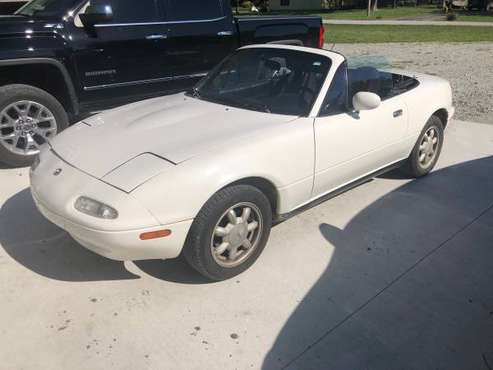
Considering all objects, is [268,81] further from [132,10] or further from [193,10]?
[193,10]

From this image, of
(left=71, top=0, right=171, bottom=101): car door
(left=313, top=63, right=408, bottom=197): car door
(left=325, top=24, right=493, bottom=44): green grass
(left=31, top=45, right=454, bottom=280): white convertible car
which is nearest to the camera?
(left=31, top=45, right=454, bottom=280): white convertible car

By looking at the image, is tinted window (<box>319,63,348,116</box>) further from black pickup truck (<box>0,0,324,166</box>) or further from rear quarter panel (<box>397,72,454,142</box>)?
black pickup truck (<box>0,0,324,166</box>)

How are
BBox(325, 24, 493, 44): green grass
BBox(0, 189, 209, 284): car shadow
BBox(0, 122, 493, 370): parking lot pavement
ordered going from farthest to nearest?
BBox(325, 24, 493, 44): green grass, BBox(0, 189, 209, 284): car shadow, BBox(0, 122, 493, 370): parking lot pavement

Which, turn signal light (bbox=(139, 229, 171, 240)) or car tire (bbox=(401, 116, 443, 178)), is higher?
turn signal light (bbox=(139, 229, 171, 240))

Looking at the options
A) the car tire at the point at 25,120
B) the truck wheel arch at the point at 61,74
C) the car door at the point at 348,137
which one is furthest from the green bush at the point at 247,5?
the car door at the point at 348,137

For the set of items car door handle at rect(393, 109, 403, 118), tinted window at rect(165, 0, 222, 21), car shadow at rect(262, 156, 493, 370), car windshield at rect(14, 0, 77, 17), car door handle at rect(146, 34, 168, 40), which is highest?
car windshield at rect(14, 0, 77, 17)

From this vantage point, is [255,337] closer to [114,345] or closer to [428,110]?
[114,345]

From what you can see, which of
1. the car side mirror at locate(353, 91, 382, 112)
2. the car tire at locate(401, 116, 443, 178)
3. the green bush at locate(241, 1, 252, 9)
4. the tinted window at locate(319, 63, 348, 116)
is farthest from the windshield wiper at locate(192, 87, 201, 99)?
the green bush at locate(241, 1, 252, 9)

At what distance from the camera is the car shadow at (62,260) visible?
3219 mm

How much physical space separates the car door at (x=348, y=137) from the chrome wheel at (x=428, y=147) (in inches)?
24.7

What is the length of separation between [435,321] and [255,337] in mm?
1106

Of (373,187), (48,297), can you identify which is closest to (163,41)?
(373,187)

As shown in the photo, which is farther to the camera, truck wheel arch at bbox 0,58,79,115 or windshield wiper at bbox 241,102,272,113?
truck wheel arch at bbox 0,58,79,115

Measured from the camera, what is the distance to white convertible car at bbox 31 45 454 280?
2719 millimetres
